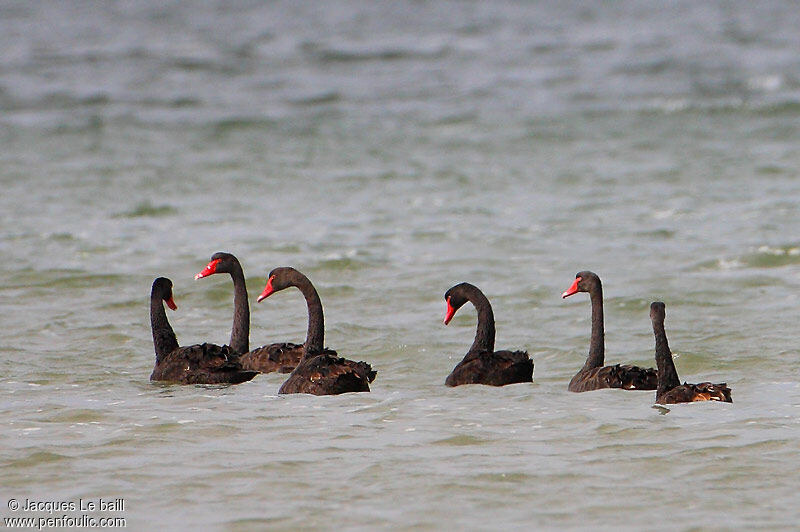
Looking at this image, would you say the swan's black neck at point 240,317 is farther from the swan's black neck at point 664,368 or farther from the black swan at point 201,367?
the swan's black neck at point 664,368

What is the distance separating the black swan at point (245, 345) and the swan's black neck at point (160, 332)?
379 mm

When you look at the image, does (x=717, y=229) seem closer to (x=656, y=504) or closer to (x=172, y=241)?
(x=172, y=241)

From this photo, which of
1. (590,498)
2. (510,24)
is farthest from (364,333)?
(510,24)

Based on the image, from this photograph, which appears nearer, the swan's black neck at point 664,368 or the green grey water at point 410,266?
the green grey water at point 410,266

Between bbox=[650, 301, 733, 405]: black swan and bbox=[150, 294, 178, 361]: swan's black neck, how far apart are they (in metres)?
3.74

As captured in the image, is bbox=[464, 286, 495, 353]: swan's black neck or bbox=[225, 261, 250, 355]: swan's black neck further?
bbox=[225, 261, 250, 355]: swan's black neck

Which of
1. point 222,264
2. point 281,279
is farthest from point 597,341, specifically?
point 222,264

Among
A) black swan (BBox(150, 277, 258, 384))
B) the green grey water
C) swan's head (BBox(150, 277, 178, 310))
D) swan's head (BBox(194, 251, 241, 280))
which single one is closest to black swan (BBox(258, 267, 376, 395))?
the green grey water

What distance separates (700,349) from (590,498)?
4.63 meters

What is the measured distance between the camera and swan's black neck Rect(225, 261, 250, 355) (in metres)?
12.1

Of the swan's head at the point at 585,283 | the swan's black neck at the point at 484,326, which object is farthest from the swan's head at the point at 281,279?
the swan's head at the point at 585,283

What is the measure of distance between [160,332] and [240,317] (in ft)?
2.57

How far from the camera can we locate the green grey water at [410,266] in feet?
27.5

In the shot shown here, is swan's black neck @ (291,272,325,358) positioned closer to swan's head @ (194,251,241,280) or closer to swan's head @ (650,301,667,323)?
swan's head @ (194,251,241,280)
